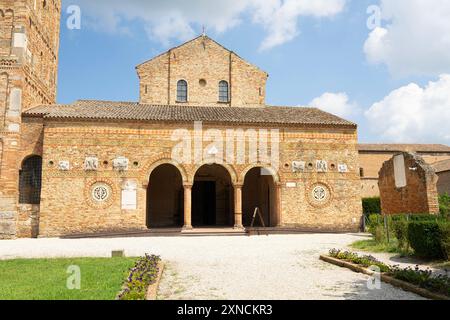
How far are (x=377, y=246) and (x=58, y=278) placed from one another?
10748 millimetres

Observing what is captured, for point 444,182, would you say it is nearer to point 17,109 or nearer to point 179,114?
point 179,114

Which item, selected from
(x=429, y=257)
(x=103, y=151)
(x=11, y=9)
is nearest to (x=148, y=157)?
(x=103, y=151)

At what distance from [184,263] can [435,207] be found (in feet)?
49.6

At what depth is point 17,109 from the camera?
824 inches

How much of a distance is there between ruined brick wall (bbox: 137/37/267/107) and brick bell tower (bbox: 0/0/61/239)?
695cm

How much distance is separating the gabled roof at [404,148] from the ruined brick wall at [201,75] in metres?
20.3

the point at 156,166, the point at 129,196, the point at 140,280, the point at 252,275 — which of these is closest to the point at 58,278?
the point at 140,280

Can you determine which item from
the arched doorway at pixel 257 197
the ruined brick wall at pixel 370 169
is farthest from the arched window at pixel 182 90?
the ruined brick wall at pixel 370 169

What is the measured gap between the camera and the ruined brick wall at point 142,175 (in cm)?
1961

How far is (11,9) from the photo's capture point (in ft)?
71.2

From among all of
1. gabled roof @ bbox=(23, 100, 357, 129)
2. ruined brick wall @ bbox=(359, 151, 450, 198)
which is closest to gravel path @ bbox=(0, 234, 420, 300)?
gabled roof @ bbox=(23, 100, 357, 129)

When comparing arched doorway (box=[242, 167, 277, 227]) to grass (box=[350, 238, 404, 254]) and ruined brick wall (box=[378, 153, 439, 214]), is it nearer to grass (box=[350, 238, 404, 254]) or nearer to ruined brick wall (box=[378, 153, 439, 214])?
ruined brick wall (box=[378, 153, 439, 214])
